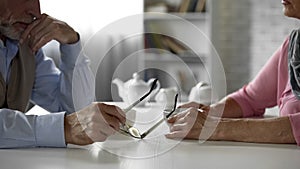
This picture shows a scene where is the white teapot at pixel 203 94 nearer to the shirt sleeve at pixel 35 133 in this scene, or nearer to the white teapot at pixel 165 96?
the white teapot at pixel 165 96

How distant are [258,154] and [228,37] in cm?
335

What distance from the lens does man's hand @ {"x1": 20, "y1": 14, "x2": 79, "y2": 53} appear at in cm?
174

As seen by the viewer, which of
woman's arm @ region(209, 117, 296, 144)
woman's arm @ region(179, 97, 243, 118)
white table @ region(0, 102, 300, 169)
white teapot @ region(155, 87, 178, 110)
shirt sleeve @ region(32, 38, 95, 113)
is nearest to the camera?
white table @ region(0, 102, 300, 169)

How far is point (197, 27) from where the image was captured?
4.63 m

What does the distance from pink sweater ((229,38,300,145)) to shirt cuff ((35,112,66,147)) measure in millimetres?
751

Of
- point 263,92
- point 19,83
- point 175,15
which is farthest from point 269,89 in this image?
point 175,15

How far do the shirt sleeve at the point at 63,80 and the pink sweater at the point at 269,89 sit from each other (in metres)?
0.52

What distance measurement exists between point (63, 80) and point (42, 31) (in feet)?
0.95

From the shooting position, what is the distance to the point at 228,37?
4707 mm

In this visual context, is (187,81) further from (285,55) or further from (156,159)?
(156,159)

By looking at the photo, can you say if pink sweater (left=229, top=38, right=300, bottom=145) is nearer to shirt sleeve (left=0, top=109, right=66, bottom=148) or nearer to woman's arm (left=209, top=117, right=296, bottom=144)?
woman's arm (left=209, top=117, right=296, bottom=144)

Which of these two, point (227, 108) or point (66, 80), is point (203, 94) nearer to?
point (227, 108)

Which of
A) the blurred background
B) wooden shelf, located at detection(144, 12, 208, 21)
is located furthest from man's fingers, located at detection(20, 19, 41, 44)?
wooden shelf, located at detection(144, 12, 208, 21)

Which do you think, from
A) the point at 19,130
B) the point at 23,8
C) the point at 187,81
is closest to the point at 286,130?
the point at 19,130
